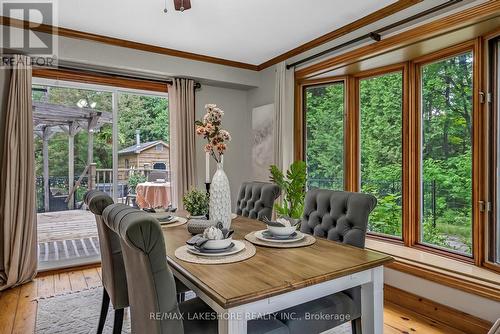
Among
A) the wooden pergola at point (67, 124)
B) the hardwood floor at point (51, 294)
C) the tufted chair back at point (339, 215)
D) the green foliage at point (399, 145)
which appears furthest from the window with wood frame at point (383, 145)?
the wooden pergola at point (67, 124)

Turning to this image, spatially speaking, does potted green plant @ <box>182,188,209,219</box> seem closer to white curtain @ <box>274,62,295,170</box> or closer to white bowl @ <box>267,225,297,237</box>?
white bowl @ <box>267,225,297,237</box>

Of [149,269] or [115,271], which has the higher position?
[149,269]

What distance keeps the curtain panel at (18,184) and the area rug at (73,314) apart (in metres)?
0.63

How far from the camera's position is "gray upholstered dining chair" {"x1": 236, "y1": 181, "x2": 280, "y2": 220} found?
104 inches

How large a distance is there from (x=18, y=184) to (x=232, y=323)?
9.92ft

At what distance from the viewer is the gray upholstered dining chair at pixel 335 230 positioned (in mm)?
1512

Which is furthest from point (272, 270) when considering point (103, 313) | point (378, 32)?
point (378, 32)

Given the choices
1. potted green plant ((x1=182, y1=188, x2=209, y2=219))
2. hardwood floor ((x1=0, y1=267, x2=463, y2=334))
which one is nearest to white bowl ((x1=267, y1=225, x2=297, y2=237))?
potted green plant ((x1=182, y1=188, x2=209, y2=219))

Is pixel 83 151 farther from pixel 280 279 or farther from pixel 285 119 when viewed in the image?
pixel 280 279

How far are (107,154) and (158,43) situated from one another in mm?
1476

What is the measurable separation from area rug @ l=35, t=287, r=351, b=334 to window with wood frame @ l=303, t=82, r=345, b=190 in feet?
6.01

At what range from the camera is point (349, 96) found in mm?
3559

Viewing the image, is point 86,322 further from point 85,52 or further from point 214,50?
point 214,50

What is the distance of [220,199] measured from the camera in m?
1.91
